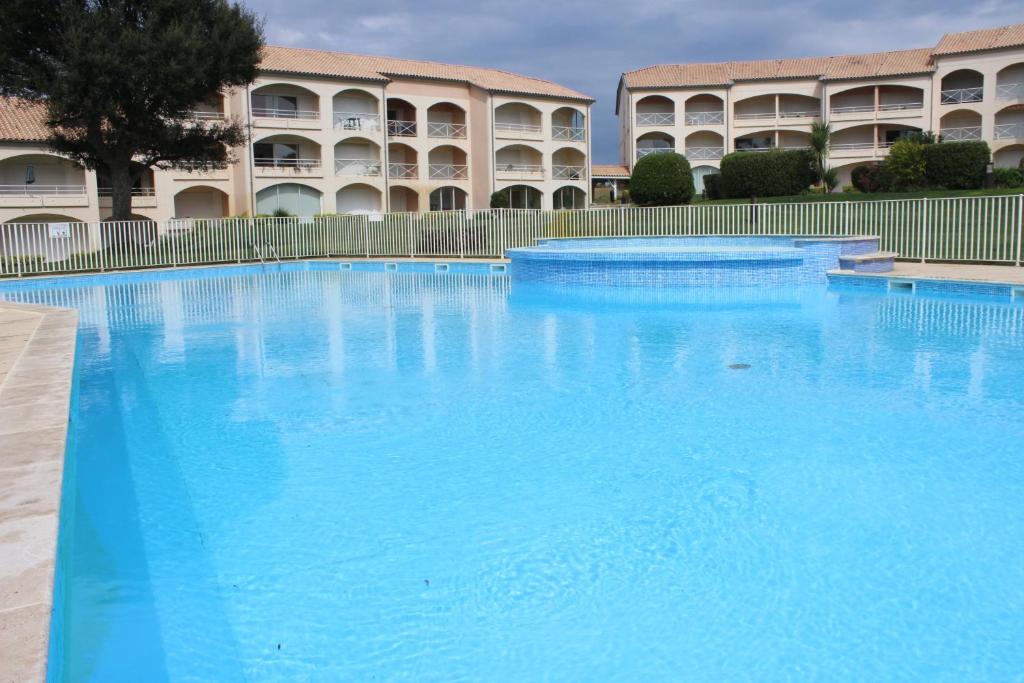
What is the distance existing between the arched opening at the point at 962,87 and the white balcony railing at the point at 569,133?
19525 mm

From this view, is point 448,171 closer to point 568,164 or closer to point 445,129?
point 445,129

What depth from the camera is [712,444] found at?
4.95 m

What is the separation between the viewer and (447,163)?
1809 inches

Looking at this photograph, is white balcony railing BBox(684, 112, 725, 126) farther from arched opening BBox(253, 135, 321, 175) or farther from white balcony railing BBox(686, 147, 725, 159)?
arched opening BBox(253, 135, 321, 175)

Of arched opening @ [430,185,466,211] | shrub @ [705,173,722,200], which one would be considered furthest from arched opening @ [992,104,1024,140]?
arched opening @ [430,185,466,211]

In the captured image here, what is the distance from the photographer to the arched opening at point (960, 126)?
4431 cm

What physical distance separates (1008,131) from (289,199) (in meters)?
36.8

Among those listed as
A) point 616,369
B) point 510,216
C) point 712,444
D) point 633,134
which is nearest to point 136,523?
point 712,444

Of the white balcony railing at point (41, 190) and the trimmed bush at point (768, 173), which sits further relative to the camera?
the white balcony railing at point (41, 190)

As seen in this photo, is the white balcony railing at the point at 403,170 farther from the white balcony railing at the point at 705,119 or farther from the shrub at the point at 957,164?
the shrub at the point at 957,164

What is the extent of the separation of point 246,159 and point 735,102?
28.4 m

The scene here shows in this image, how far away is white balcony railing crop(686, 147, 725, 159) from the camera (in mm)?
49562

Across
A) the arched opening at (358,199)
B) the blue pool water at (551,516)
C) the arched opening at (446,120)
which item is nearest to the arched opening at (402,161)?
the arched opening at (358,199)

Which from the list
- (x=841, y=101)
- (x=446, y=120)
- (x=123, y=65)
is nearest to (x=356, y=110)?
(x=446, y=120)
